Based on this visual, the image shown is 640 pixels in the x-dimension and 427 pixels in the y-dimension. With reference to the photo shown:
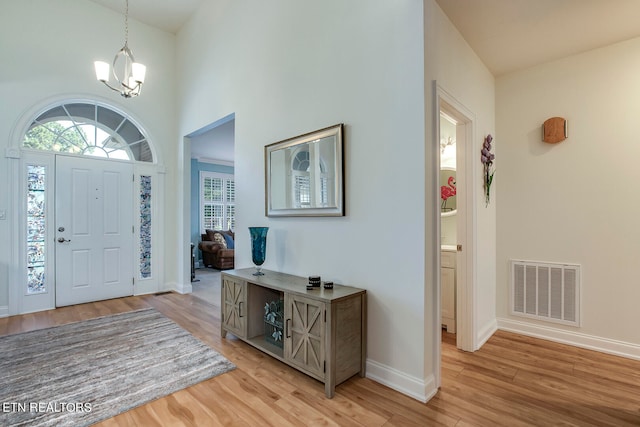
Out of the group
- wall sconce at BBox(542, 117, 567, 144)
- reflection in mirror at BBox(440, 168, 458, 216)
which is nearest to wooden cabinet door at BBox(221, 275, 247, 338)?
reflection in mirror at BBox(440, 168, 458, 216)

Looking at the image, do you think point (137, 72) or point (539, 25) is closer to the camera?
point (539, 25)

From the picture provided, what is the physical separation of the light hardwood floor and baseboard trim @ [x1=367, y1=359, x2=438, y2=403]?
0.14 feet

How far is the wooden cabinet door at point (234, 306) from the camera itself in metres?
A: 2.74

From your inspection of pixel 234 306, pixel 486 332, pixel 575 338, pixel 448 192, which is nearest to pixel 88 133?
pixel 234 306

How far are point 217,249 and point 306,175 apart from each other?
197 inches

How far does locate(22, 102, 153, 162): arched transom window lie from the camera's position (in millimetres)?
3967

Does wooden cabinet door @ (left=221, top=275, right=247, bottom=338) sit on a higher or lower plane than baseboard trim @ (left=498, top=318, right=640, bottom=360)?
higher

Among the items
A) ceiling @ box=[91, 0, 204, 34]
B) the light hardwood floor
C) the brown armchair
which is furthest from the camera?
the brown armchair

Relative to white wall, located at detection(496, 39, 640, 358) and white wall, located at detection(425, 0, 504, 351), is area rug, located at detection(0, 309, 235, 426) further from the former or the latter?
white wall, located at detection(496, 39, 640, 358)

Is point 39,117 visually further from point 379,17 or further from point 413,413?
point 413,413

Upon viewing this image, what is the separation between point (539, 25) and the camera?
2389 millimetres

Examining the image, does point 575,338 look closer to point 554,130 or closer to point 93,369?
point 554,130

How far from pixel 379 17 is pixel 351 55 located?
1.04 feet

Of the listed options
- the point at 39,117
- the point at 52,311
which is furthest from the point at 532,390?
the point at 39,117
